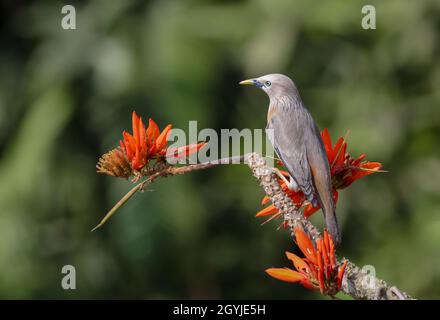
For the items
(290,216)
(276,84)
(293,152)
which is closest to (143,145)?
(290,216)

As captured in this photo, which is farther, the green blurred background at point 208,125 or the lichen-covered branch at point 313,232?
the green blurred background at point 208,125

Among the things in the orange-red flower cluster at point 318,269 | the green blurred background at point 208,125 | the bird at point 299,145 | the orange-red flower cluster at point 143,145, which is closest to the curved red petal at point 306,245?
the orange-red flower cluster at point 318,269

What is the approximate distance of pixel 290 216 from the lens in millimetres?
1060

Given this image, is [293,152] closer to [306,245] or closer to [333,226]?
[333,226]

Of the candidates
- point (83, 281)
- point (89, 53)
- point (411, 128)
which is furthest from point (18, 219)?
point (411, 128)

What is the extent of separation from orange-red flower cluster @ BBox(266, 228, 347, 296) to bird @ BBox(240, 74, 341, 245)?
185mm

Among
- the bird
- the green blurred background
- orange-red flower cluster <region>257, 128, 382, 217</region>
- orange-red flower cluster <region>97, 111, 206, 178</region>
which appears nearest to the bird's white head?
the bird

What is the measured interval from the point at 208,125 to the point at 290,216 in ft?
13.8

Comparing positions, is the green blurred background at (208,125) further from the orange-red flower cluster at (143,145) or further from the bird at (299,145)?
the orange-red flower cluster at (143,145)

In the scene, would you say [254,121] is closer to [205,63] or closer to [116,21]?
[205,63]

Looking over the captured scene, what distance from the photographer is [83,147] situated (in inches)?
227

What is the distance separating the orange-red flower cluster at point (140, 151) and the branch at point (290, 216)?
27 millimetres

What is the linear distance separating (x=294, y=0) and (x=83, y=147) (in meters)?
2.09

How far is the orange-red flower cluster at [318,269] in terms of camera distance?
987mm
